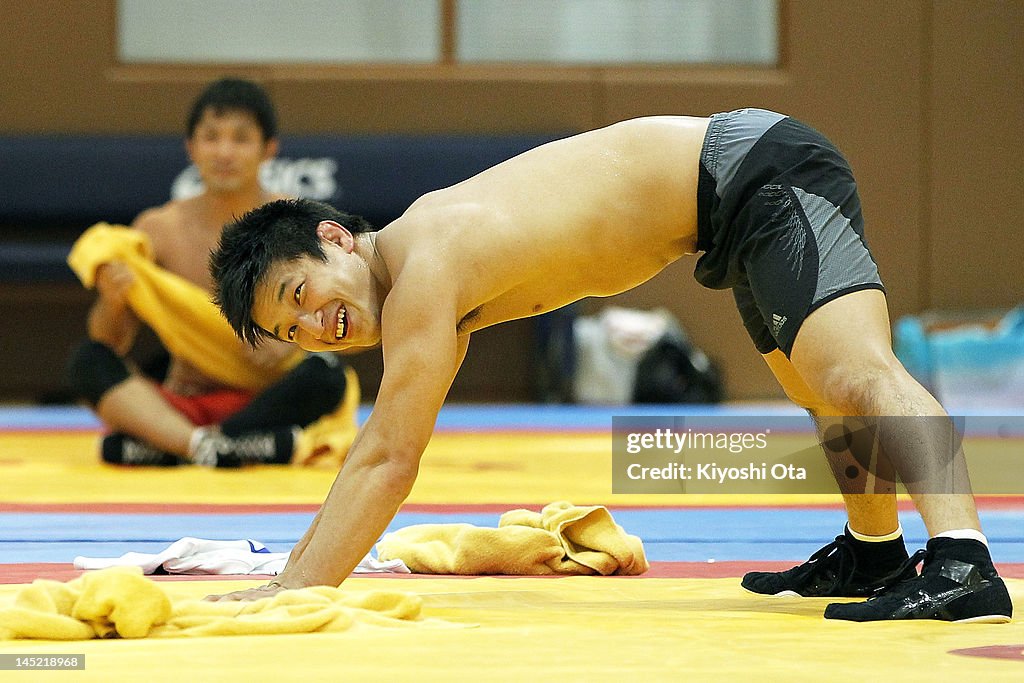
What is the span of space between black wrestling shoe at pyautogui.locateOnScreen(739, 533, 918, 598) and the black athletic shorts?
38 centimetres

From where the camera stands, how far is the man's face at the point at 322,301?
7.10 ft

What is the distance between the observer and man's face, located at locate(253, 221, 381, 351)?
2.16m

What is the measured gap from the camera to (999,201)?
727 cm

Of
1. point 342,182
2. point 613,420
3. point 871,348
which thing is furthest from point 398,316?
point 342,182

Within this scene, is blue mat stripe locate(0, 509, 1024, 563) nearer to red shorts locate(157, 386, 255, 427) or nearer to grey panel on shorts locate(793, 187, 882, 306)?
grey panel on shorts locate(793, 187, 882, 306)

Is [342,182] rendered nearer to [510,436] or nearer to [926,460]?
[510,436]

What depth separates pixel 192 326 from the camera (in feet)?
14.6

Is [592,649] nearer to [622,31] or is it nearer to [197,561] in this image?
[197,561]

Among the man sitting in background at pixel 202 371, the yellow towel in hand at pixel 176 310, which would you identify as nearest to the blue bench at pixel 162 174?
the man sitting in background at pixel 202 371

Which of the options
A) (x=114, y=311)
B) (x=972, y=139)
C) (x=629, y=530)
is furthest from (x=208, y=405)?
(x=972, y=139)

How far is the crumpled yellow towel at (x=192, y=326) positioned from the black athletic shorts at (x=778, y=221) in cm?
223

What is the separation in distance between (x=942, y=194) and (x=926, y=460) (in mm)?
5543

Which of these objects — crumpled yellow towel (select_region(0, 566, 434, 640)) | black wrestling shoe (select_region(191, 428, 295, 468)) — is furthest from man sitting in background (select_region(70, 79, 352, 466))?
crumpled yellow towel (select_region(0, 566, 434, 640))

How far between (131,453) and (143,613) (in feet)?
8.44
